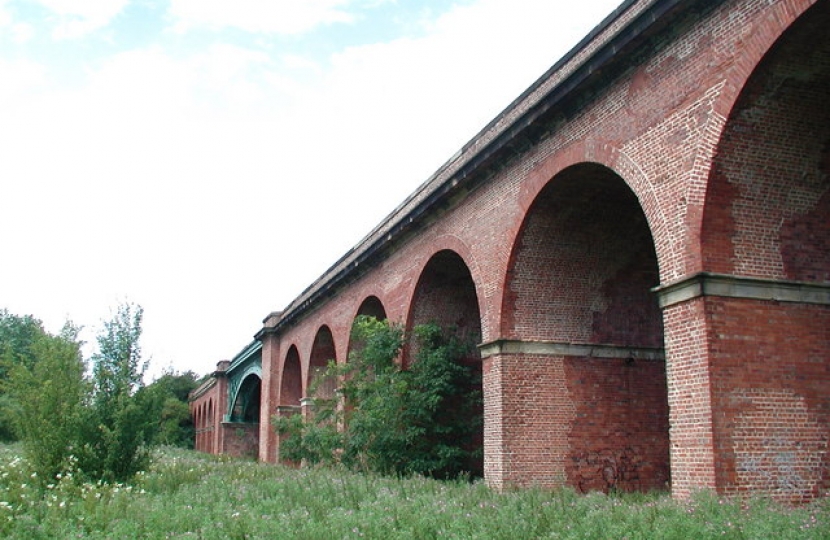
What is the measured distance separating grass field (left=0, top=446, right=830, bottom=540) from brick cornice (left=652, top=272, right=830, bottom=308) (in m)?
2.18

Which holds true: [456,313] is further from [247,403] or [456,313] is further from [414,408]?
[247,403]

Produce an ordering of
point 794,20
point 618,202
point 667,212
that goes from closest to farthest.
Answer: point 794,20, point 667,212, point 618,202

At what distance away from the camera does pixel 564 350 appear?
13703 millimetres

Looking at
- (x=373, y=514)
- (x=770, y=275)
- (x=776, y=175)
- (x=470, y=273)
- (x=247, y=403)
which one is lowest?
(x=373, y=514)

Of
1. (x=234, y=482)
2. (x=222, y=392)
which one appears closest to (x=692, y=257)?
(x=234, y=482)

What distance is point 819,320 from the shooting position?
368 inches

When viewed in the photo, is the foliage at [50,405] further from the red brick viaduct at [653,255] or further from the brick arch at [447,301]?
the brick arch at [447,301]

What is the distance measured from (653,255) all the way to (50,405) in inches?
394

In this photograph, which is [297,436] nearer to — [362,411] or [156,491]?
[362,411]

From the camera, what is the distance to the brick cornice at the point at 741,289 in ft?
29.4

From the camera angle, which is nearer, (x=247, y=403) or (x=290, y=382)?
(x=290, y=382)

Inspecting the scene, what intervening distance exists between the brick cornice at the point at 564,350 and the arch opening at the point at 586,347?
17 millimetres

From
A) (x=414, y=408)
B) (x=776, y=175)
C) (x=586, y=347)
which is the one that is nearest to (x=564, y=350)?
(x=586, y=347)

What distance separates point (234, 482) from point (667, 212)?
777 cm
